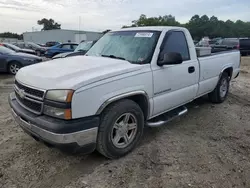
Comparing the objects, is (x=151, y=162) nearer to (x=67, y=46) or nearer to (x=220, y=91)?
(x=220, y=91)

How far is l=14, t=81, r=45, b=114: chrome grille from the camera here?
112 inches

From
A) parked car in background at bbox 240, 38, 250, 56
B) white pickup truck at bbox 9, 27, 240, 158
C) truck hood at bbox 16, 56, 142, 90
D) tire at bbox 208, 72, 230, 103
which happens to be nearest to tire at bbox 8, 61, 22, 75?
white pickup truck at bbox 9, 27, 240, 158

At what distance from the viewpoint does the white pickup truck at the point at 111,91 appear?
2.72 meters

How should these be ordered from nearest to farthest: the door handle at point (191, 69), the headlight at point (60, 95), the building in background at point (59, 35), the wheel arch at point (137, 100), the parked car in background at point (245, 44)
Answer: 1. the headlight at point (60, 95)
2. the wheel arch at point (137, 100)
3. the door handle at point (191, 69)
4. the parked car in background at point (245, 44)
5. the building in background at point (59, 35)

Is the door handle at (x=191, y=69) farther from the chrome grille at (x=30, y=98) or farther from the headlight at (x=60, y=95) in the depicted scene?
the chrome grille at (x=30, y=98)

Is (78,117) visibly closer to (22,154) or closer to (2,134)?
(22,154)

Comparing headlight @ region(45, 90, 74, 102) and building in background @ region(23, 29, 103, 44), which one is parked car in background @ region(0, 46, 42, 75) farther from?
building in background @ region(23, 29, 103, 44)

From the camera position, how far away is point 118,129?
327cm

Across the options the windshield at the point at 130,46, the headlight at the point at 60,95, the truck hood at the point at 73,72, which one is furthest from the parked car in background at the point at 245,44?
the headlight at the point at 60,95

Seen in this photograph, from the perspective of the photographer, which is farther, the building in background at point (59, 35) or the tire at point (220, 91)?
the building in background at point (59, 35)

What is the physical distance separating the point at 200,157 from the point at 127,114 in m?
1.21

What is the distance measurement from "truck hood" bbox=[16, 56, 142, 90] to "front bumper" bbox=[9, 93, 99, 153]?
1.29 feet

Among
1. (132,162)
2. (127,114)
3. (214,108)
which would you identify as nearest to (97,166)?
(132,162)

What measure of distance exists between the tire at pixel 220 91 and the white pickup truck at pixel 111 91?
129 centimetres
